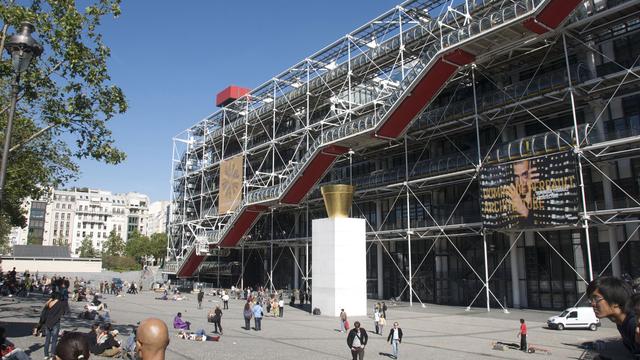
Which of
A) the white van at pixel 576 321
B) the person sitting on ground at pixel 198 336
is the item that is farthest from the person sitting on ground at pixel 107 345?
the white van at pixel 576 321

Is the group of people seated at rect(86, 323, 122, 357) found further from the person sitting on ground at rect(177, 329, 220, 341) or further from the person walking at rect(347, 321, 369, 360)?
the person walking at rect(347, 321, 369, 360)

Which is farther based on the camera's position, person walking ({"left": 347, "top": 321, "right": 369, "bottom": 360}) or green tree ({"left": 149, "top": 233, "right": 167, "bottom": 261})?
green tree ({"left": 149, "top": 233, "right": 167, "bottom": 261})

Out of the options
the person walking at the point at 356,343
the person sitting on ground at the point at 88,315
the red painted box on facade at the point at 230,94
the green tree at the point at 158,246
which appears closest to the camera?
the person walking at the point at 356,343

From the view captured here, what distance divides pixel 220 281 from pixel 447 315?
31.1 metres

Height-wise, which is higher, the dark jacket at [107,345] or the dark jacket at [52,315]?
the dark jacket at [52,315]

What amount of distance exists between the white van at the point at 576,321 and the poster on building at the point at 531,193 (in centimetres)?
413

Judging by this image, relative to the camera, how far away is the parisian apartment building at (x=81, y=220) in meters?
133

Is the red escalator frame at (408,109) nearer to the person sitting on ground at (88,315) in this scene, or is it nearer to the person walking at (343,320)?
the person walking at (343,320)

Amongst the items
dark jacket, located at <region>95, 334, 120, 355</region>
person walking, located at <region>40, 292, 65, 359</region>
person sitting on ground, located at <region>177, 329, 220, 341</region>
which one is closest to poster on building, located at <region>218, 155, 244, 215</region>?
person sitting on ground, located at <region>177, 329, 220, 341</region>

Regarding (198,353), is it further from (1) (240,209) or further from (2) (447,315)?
(1) (240,209)

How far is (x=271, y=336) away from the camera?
58.8 ft

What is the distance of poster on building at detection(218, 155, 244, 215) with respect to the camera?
4453 centimetres

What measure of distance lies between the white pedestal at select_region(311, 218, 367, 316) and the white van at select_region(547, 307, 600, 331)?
29.0 ft

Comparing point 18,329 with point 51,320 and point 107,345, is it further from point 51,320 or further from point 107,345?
point 51,320
